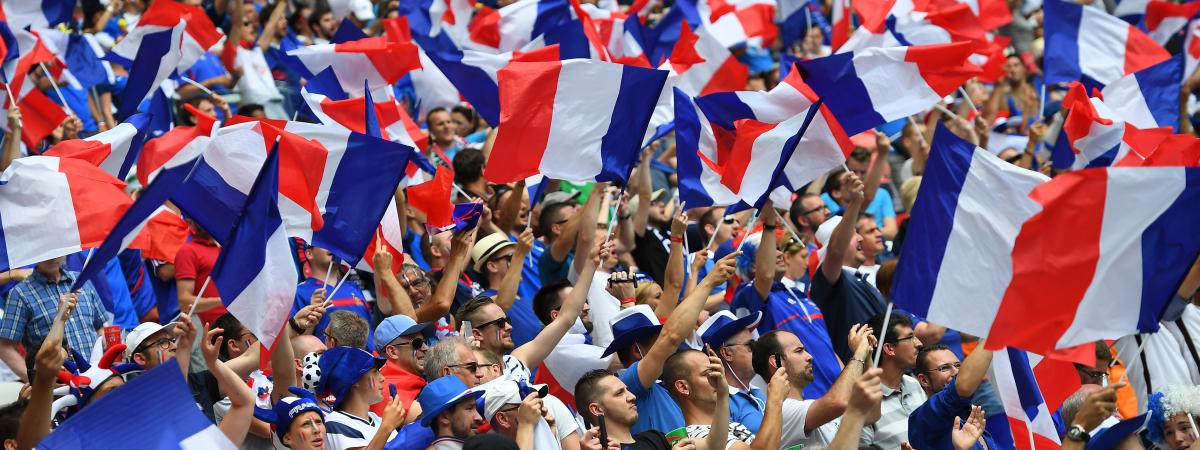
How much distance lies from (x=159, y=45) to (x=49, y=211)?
10.7 feet

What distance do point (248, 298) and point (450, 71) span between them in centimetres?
417

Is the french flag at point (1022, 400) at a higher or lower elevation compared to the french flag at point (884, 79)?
lower

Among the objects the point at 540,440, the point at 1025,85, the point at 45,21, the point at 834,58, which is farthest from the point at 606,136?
the point at 1025,85

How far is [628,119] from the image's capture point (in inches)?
381

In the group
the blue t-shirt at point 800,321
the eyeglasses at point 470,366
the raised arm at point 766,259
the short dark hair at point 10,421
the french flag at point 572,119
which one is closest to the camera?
the short dark hair at point 10,421

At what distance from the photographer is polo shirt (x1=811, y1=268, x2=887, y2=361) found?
998 centimetres

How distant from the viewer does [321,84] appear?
11.3 metres

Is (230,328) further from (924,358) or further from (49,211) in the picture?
(924,358)

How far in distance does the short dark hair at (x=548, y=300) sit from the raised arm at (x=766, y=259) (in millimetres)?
1093

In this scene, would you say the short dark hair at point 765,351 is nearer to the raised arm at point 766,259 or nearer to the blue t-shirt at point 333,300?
the raised arm at point 766,259

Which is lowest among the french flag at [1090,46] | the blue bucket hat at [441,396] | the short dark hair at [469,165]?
the french flag at [1090,46]

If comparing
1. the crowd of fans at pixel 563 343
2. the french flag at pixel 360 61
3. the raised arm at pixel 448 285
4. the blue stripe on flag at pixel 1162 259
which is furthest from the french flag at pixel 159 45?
the blue stripe on flag at pixel 1162 259

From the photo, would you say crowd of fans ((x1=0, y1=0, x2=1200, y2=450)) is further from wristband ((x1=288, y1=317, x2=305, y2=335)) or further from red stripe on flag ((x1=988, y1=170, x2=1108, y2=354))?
red stripe on flag ((x1=988, y1=170, x2=1108, y2=354))

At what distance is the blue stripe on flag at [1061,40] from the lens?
538 inches
